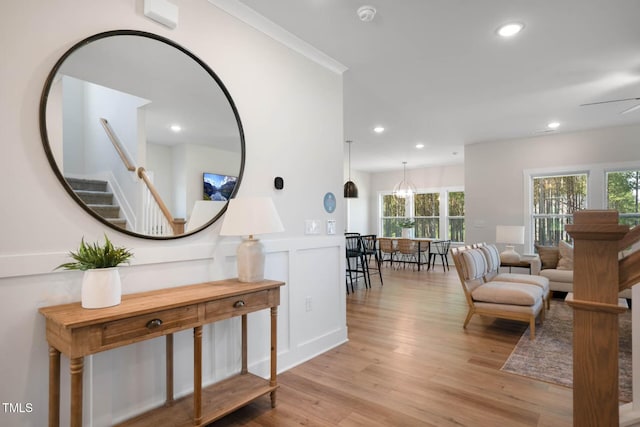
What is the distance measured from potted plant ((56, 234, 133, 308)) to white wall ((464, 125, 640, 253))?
6.57 metres

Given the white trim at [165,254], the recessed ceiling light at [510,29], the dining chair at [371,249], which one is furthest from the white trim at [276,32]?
the dining chair at [371,249]

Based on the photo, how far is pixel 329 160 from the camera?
10.7 feet

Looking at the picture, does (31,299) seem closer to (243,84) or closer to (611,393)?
(243,84)

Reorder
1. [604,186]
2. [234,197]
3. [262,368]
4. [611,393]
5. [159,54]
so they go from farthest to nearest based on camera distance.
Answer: [604,186] < [262,368] < [234,197] < [159,54] < [611,393]

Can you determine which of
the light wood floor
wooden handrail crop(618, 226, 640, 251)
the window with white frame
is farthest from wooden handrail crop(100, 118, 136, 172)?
the window with white frame

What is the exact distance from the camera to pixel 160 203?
2.04 metres

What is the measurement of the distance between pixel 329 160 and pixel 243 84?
1.10 metres

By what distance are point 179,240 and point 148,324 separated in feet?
2.08

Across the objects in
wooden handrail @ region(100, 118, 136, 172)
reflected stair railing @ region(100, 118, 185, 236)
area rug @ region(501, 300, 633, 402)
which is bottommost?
area rug @ region(501, 300, 633, 402)

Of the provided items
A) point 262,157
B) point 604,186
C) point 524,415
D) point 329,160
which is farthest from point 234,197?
point 604,186

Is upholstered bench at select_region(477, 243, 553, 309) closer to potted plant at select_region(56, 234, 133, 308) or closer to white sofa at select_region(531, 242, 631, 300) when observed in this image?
white sofa at select_region(531, 242, 631, 300)

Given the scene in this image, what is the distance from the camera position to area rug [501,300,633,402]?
2592 mm
